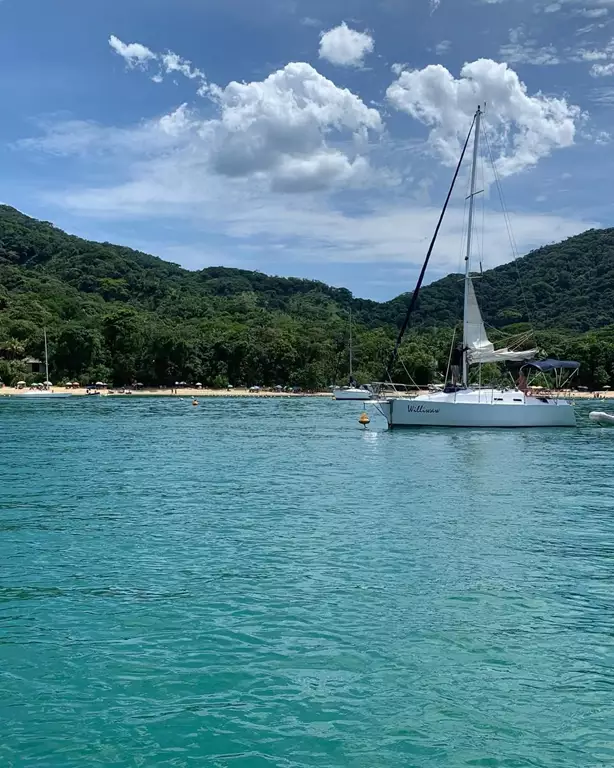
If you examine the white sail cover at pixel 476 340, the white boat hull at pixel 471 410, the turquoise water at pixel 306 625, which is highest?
the white sail cover at pixel 476 340

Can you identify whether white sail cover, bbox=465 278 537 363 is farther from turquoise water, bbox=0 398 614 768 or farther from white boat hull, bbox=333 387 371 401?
white boat hull, bbox=333 387 371 401

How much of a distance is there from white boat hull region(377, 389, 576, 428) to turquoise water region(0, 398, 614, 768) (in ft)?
71.6

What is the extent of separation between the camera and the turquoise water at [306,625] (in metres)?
8.08

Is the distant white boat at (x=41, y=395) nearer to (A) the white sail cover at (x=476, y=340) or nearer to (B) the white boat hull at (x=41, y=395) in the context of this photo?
(B) the white boat hull at (x=41, y=395)

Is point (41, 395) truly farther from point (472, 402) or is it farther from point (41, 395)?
point (472, 402)

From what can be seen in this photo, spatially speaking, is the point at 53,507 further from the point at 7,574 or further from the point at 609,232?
the point at 609,232

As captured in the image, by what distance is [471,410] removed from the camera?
155 feet

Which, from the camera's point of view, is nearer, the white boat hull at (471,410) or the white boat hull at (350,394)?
the white boat hull at (471,410)

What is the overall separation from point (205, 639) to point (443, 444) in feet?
98.6

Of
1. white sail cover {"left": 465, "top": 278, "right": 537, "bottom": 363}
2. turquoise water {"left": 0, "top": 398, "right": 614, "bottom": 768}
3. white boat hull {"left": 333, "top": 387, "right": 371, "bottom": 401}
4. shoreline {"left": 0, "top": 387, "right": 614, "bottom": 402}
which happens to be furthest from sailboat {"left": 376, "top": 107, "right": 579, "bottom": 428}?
shoreline {"left": 0, "top": 387, "right": 614, "bottom": 402}

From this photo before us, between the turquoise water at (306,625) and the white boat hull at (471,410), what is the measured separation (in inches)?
860

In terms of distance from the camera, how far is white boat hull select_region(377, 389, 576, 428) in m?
47.4

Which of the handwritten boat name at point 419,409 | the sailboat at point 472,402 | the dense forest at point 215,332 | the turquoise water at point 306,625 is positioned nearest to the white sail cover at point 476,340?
the sailboat at point 472,402

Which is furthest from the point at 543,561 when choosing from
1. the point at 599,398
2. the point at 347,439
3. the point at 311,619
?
the point at 599,398
